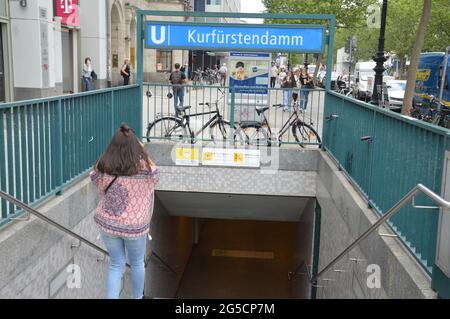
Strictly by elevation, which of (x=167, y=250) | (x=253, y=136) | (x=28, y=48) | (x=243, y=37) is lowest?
(x=167, y=250)

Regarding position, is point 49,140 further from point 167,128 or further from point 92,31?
point 92,31

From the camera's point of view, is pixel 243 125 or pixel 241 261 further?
pixel 241 261

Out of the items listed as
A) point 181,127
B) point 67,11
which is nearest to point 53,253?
point 181,127

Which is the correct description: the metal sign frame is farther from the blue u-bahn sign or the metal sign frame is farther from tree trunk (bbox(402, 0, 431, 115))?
tree trunk (bbox(402, 0, 431, 115))

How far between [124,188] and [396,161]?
97.7 inches

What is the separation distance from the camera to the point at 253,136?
31.7 feet

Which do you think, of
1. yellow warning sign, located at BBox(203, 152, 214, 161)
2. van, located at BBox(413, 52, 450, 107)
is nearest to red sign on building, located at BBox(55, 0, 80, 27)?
yellow warning sign, located at BBox(203, 152, 214, 161)

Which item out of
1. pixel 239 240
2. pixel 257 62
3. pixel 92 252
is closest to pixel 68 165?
pixel 92 252

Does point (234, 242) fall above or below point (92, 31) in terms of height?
below

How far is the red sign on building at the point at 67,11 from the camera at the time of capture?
64.2 feet

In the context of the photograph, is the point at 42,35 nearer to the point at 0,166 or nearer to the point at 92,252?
the point at 92,252

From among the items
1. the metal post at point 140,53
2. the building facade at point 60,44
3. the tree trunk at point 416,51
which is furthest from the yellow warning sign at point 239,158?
the building facade at point 60,44

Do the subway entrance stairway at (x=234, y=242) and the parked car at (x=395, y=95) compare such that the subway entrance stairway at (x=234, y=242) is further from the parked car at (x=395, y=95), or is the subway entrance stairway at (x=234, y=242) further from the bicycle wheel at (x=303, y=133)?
the parked car at (x=395, y=95)

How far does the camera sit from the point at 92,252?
6527 mm
